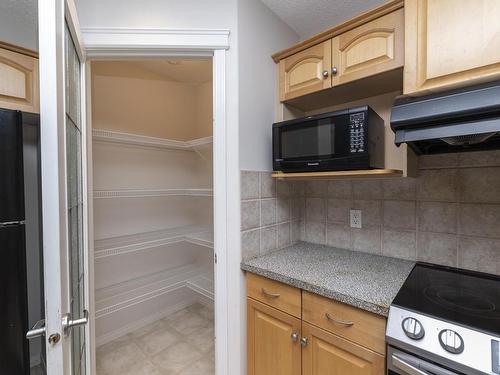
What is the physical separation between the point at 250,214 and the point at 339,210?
25.1 inches

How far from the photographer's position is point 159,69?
231 centimetres

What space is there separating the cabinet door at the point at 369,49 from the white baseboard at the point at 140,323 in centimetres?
246

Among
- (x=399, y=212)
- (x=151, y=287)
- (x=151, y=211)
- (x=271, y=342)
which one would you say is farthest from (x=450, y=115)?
(x=151, y=287)

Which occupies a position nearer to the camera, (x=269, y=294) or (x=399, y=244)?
(x=269, y=294)

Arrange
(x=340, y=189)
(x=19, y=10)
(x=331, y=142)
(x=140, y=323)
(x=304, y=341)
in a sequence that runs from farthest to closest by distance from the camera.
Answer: (x=140, y=323)
(x=340, y=189)
(x=331, y=142)
(x=304, y=341)
(x=19, y=10)

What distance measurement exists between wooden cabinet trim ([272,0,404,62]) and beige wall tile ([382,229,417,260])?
1.11 meters

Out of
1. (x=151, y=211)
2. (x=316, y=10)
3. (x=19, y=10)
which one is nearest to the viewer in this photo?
(x=19, y=10)

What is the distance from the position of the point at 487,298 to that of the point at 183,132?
258 centimetres

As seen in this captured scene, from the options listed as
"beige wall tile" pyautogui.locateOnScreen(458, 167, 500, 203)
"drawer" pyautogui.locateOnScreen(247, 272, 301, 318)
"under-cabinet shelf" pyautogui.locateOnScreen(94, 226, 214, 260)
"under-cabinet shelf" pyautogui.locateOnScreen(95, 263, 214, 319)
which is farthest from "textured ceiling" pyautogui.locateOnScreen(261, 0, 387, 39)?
"under-cabinet shelf" pyautogui.locateOnScreen(95, 263, 214, 319)

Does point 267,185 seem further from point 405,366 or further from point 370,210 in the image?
point 405,366

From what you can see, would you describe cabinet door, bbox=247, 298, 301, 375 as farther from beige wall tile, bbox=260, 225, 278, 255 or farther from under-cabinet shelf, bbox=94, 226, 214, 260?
A: under-cabinet shelf, bbox=94, 226, 214, 260

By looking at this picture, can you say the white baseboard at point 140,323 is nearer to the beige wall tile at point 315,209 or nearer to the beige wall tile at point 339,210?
the beige wall tile at point 315,209

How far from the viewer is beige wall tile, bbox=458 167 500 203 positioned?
44.1 inches

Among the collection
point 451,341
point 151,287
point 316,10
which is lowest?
point 151,287
